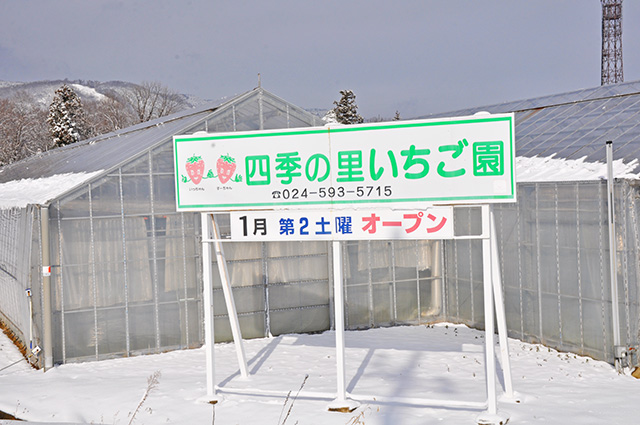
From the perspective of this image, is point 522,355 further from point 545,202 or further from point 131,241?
point 131,241

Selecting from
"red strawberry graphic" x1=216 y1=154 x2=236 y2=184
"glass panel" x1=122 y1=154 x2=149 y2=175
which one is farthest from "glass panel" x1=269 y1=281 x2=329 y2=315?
"red strawberry graphic" x1=216 y1=154 x2=236 y2=184

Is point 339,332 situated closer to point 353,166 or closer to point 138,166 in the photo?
point 353,166

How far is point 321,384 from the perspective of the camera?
12.0m

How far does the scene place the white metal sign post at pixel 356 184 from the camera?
9.27 meters

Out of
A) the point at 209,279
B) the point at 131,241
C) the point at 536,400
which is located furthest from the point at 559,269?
the point at 131,241

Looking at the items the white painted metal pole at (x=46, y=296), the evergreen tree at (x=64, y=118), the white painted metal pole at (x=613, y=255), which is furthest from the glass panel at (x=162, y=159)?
the evergreen tree at (x=64, y=118)

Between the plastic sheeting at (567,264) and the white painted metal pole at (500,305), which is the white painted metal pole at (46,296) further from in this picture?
the plastic sheeting at (567,264)

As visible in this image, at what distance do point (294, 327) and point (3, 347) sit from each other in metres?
7.74

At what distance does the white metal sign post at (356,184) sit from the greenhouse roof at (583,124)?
221 inches

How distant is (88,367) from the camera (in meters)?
14.1

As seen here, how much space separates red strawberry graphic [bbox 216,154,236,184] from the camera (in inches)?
421

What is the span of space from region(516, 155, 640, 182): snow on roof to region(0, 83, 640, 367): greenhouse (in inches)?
2.2

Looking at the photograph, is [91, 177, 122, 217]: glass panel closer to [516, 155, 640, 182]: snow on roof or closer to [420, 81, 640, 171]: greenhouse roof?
[516, 155, 640, 182]: snow on roof

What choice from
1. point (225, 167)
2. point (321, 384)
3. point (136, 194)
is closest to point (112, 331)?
point (136, 194)
